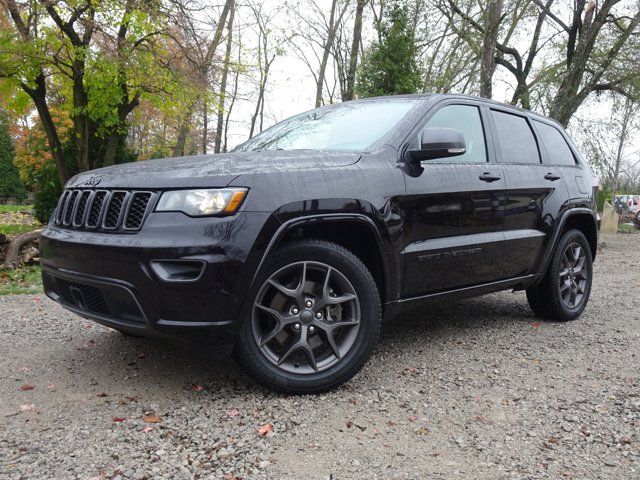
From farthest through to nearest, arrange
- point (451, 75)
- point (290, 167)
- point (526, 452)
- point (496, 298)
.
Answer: point (451, 75), point (496, 298), point (290, 167), point (526, 452)

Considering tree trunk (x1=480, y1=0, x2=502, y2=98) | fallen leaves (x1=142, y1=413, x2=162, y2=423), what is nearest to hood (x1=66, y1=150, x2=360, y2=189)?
fallen leaves (x1=142, y1=413, x2=162, y2=423)

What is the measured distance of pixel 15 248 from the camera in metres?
7.88

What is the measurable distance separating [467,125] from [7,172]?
34.9 m

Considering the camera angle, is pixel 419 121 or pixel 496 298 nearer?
pixel 419 121

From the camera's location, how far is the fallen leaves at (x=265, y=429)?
2.58 meters

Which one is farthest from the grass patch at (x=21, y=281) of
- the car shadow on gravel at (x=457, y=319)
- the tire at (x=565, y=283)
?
the tire at (x=565, y=283)

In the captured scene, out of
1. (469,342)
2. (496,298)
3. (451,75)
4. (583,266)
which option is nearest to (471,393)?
(469,342)

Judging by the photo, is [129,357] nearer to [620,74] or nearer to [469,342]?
[469,342]

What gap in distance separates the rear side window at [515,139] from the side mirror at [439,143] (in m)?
1.08

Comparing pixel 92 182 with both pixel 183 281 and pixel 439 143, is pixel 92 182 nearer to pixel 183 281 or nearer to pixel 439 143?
pixel 183 281

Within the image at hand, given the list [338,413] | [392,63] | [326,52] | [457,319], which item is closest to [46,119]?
[392,63]

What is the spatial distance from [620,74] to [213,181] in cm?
1734

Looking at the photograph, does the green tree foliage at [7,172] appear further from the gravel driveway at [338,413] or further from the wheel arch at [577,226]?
the wheel arch at [577,226]

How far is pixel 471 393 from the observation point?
3172 millimetres
